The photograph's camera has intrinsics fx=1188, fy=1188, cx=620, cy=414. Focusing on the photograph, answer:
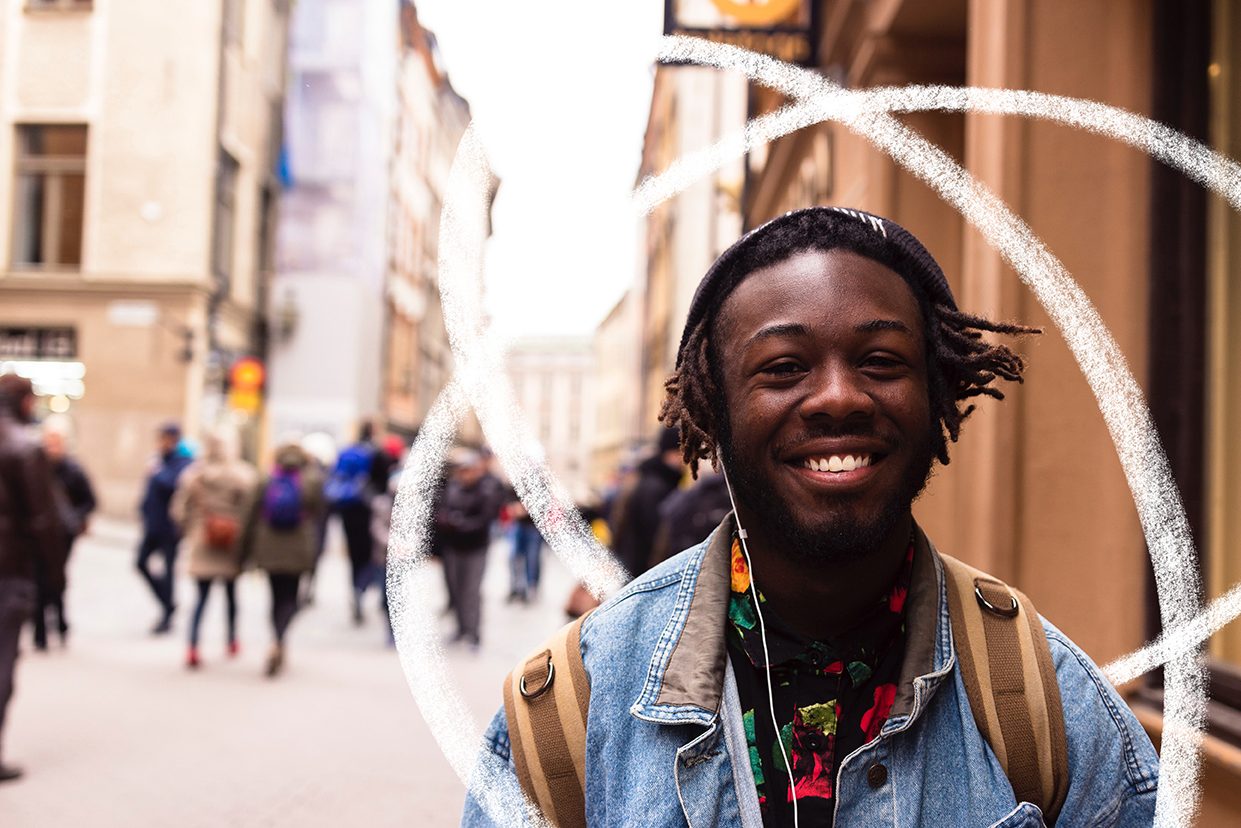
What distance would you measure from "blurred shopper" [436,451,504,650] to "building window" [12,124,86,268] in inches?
543

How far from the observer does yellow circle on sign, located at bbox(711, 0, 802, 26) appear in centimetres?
863

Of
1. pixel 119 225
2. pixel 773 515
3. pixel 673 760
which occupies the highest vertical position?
pixel 119 225

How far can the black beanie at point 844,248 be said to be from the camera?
5.71 feet

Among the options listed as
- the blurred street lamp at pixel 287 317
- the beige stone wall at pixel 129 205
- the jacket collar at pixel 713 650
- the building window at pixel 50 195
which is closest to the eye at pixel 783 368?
the jacket collar at pixel 713 650

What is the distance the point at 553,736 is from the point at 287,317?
28.4m

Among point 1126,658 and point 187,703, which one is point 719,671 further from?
point 187,703

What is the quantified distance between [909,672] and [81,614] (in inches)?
473

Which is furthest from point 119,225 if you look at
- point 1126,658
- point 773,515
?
point 773,515

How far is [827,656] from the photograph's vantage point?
1700 millimetres

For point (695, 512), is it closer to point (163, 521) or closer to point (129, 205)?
point (163, 521)

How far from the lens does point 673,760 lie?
163cm

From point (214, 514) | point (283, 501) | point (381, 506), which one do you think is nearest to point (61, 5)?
point (381, 506)

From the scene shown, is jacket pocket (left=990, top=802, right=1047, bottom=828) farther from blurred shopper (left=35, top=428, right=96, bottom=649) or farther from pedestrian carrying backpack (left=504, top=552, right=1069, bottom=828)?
blurred shopper (left=35, top=428, right=96, bottom=649)

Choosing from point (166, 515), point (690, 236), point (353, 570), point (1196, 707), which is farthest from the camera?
point (690, 236)
